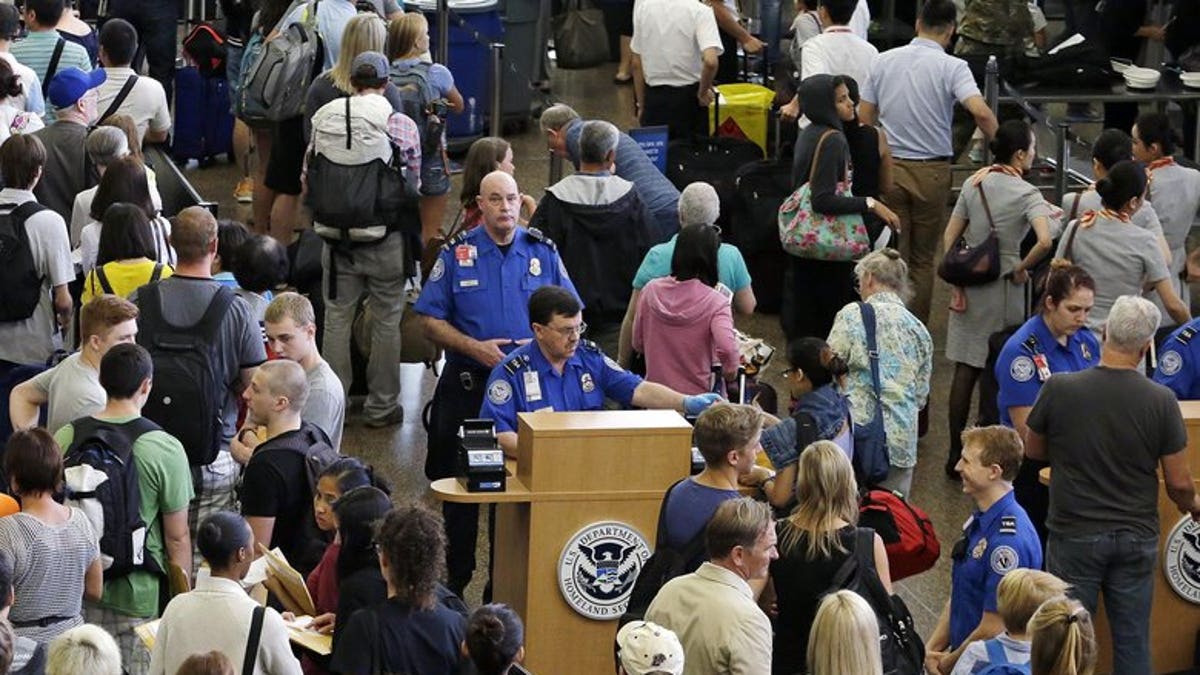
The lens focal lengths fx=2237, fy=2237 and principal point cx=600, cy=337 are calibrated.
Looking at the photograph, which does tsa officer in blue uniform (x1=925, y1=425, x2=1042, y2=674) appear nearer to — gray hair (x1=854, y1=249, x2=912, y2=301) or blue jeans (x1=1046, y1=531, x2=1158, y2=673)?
blue jeans (x1=1046, y1=531, x2=1158, y2=673)

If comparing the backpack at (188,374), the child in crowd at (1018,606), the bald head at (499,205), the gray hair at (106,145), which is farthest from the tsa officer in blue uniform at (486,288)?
the child in crowd at (1018,606)

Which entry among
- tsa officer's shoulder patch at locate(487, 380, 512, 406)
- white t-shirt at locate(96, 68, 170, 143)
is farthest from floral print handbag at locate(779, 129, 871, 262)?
tsa officer's shoulder patch at locate(487, 380, 512, 406)

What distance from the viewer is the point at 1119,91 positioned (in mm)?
14508

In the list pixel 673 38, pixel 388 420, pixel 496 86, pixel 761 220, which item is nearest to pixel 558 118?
pixel 388 420

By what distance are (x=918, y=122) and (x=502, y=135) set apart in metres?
4.44

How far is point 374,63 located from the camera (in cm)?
1085

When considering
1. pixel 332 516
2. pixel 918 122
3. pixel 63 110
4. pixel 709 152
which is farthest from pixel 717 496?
pixel 709 152

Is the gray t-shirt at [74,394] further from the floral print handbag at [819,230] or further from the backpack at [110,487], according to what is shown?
the floral print handbag at [819,230]

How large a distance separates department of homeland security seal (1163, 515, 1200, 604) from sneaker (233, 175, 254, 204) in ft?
24.0

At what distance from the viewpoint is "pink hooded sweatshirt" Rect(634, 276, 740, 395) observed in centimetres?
902

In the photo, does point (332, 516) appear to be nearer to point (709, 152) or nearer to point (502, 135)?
point (709, 152)

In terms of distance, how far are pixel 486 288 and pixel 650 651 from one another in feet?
11.7

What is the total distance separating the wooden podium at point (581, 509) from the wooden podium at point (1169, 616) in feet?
5.56

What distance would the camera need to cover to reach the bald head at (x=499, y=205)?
9070 mm
